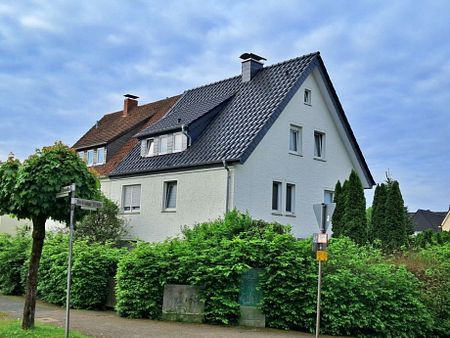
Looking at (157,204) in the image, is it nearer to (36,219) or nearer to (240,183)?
(240,183)

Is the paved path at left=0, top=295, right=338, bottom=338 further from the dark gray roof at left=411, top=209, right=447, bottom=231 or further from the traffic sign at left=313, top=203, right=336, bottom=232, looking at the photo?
the dark gray roof at left=411, top=209, right=447, bottom=231

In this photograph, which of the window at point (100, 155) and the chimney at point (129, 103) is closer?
the window at point (100, 155)

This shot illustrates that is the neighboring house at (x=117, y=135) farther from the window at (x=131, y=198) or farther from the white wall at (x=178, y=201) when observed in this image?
the white wall at (x=178, y=201)

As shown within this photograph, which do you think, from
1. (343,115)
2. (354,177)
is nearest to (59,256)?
(354,177)

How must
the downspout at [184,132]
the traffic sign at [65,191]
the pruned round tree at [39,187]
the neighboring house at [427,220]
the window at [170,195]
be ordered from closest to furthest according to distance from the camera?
1. the traffic sign at [65,191]
2. the pruned round tree at [39,187]
3. the downspout at [184,132]
4. the window at [170,195]
5. the neighboring house at [427,220]

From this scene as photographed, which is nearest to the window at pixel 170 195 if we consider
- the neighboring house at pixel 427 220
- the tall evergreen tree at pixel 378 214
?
the tall evergreen tree at pixel 378 214

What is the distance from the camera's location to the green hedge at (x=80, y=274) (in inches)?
684

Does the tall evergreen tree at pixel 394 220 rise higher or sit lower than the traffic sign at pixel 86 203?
higher

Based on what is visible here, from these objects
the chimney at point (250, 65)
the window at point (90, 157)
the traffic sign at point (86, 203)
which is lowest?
the traffic sign at point (86, 203)

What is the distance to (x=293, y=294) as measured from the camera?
14305 mm

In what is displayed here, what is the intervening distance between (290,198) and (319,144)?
3.57 meters

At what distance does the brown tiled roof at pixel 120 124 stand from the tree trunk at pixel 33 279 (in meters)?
20.7

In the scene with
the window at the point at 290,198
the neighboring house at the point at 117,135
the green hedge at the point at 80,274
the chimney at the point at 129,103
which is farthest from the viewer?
the chimney at the point at 129,103

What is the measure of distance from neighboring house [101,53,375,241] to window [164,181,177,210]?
44mm
